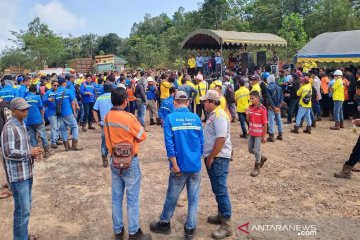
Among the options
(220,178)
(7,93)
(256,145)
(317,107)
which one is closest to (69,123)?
(7,93)

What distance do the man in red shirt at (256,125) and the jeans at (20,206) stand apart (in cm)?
430

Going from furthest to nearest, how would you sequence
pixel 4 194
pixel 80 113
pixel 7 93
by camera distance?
pixel 80 113, pixel 7 93, pixel 4 194

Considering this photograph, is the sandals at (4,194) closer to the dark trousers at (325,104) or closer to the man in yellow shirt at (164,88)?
the man in yellow shirt at (164,88)

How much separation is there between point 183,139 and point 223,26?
31.0 meters

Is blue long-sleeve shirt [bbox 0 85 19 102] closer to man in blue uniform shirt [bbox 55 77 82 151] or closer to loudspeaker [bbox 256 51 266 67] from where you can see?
man in blue uniform shirt [bbox 55 77 82 151]

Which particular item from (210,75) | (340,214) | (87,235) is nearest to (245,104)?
(340,214)

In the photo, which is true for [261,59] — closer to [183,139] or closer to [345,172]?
[345,172]

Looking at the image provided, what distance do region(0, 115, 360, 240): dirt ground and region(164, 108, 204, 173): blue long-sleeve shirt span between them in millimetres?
1131

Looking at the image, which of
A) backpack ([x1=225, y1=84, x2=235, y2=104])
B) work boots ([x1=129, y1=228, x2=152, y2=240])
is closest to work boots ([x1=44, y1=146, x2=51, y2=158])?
work boots ([x1=129, y1=228, x2=152, y2=240])

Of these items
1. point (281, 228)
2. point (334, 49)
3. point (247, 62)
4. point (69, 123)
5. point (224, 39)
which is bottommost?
point (281, 228)

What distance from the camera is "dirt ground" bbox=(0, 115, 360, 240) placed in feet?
16.0

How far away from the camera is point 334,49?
1741cm

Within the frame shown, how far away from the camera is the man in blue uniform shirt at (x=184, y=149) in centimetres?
416

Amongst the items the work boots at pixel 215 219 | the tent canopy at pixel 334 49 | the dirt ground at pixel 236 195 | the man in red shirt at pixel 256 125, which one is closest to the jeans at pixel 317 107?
the dirt ground at pixel 236 195
